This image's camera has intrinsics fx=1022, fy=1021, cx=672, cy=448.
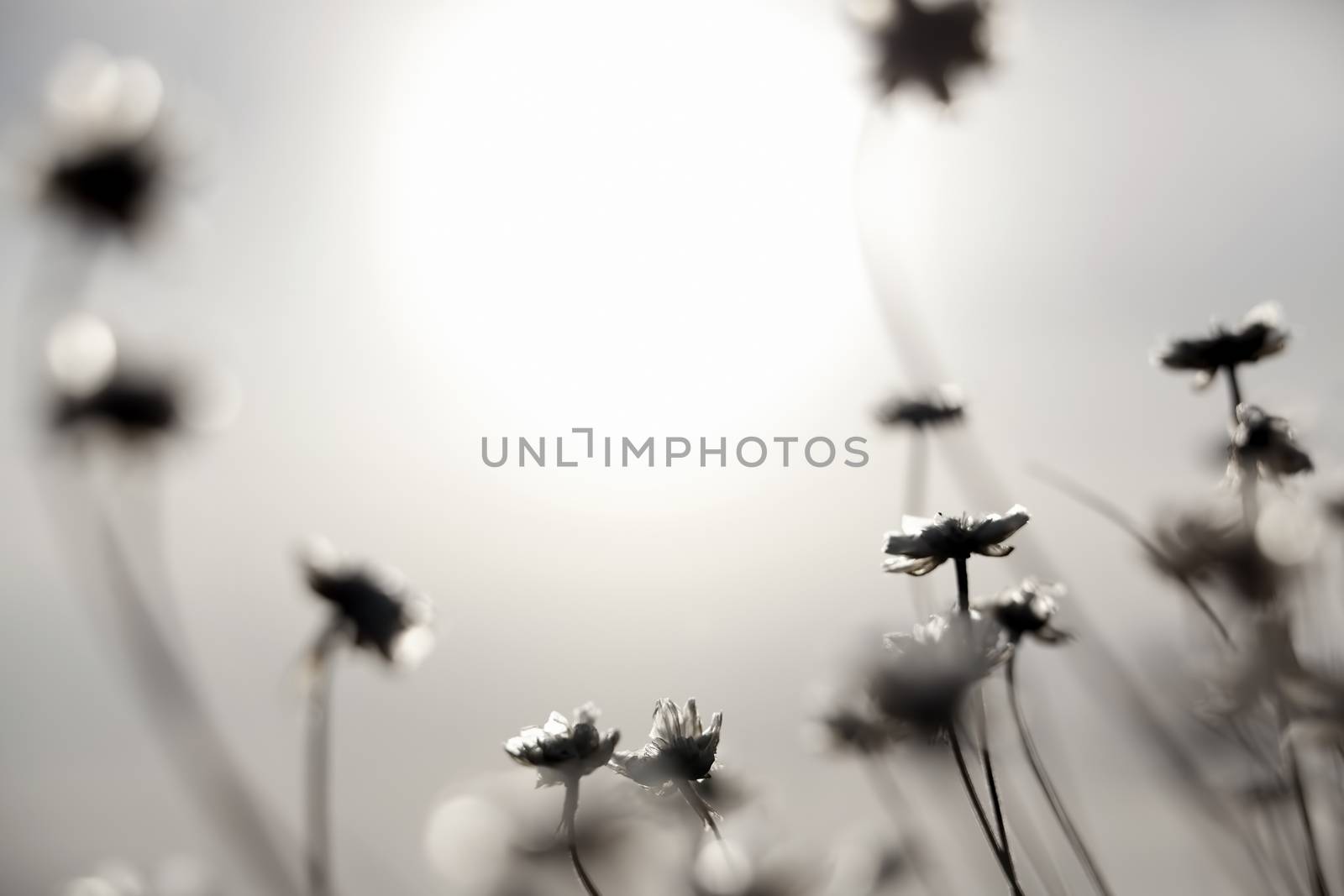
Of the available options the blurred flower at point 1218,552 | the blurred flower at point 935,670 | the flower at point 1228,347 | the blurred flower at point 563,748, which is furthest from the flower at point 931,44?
the blurred flower at point 563,748

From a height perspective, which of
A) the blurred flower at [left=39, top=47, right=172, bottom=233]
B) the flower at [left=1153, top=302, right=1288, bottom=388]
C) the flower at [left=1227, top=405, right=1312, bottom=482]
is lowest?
the flower at [left=1227, top=405, right=1312, bottom=482]

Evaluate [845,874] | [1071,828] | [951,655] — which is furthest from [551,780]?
[1071,828]

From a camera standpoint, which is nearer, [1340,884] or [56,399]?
[1340,884]

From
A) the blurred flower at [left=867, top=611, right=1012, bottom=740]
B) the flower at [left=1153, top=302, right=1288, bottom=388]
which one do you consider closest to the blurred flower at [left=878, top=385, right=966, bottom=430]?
the flower at [left=1153, top=302, right=1288, bottom=388]

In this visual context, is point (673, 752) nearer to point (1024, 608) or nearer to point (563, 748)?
point (563, 748)

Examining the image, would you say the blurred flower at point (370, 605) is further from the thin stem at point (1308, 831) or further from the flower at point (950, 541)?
the thin stem at point (1308, 831)

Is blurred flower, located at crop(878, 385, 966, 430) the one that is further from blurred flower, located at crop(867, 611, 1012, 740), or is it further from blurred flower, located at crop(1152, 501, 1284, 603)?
blurred flower, located at crop(867, 611, 1012, 740)

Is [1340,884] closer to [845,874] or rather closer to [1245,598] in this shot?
[1245,598]

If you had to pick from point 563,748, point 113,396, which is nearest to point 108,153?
point 113,396
